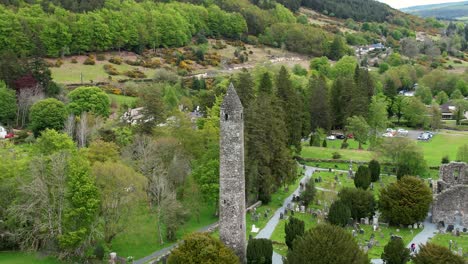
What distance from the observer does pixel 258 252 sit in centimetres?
3550

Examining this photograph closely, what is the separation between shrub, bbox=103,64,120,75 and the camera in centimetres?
10488

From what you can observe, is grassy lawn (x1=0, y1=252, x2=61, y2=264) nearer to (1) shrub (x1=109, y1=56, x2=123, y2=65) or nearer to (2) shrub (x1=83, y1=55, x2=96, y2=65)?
(2) shrub (x1=83, y1=55, x2=96, y2=65)

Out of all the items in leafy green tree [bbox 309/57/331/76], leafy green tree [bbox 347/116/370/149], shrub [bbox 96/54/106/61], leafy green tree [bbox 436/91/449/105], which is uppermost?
shrub [bbox 96/54/106/61]

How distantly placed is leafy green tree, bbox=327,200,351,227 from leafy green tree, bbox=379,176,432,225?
383 centimetres

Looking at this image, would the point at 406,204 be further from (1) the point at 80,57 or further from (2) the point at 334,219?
(1) the point at 80,57

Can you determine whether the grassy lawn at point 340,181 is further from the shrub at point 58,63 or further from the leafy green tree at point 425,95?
the shrub at point 58,63

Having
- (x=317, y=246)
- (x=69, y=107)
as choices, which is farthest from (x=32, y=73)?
(x=317, y=246)

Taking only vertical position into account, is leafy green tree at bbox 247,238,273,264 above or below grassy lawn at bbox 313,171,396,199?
above

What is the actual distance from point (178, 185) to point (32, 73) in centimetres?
3990

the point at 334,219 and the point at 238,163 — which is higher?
the point at 238,163

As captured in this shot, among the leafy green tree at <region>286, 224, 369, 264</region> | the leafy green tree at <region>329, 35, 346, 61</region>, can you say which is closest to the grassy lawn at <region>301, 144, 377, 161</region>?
the leafy green tree at <region>286, 224, 369, 264</region>

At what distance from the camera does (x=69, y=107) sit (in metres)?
74.6

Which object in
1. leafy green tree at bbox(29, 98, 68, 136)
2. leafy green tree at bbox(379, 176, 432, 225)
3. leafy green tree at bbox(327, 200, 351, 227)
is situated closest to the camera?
leafy green tree at bbox(327, 200, 351, 227)

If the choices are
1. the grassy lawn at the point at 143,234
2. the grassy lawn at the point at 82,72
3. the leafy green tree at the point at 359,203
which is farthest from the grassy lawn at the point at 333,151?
the grassy lawn at the point at 82,72
